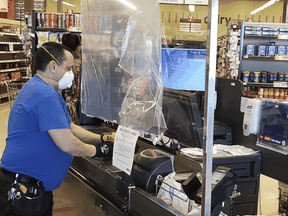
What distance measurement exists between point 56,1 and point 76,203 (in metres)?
12.7

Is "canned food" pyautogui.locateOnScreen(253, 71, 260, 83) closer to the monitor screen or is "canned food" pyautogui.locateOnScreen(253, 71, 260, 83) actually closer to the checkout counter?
the checkout counter

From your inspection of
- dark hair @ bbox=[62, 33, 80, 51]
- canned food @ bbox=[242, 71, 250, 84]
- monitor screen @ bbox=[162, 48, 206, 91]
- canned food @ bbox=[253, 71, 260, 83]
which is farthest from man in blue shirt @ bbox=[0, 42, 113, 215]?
canned food @ bbox=[253, 71, 260, 83]

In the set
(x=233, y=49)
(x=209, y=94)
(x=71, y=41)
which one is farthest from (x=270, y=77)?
(x=209, y=94)

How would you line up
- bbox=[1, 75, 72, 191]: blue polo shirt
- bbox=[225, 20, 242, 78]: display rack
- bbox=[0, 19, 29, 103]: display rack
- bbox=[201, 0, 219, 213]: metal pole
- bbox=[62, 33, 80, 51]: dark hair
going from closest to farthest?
bbox=[201, 0, 219, 213]: metal pole → bbox=[1, 75, 72, 191]: blue polo shirt → bbox=[62, 33, 80, 51]: dark hair → bbox=[225, 20, 242, 78]: display rack → bbox=[0, 19, 29, 103]: display rack

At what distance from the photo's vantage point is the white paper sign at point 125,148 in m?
1.57

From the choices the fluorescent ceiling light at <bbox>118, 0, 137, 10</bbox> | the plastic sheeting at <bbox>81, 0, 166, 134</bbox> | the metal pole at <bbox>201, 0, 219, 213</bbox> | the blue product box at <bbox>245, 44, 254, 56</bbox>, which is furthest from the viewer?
the blue product box at <bbox>245, 44, 254, 56</bbox>

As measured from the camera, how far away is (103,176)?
194 cm

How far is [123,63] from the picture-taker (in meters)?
1.67

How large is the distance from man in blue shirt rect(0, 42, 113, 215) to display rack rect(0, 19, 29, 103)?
9.01 m

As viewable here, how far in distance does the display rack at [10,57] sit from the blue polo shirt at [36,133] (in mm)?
9067

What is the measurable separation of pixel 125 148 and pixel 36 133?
568mm

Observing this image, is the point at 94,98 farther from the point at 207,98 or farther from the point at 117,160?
the point at 207,98

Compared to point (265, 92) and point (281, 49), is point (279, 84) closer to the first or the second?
point (265, 92)

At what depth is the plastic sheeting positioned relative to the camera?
1508mm
